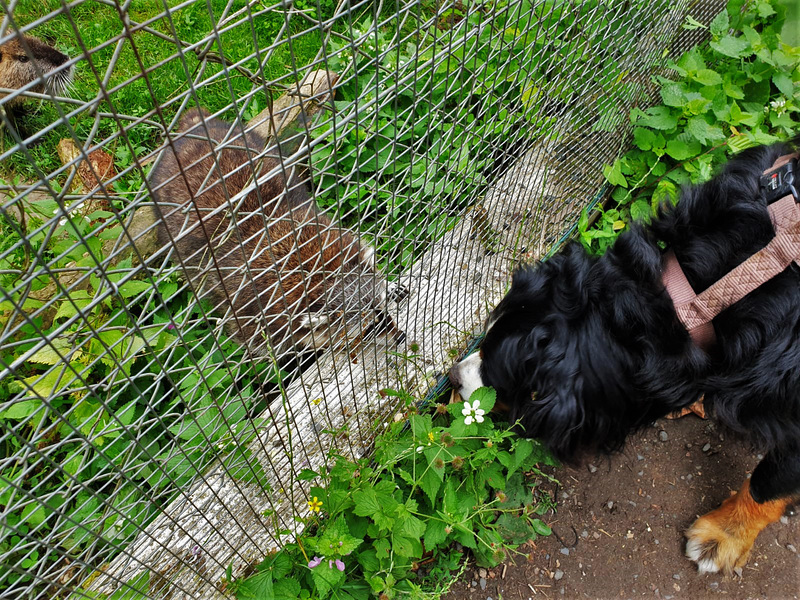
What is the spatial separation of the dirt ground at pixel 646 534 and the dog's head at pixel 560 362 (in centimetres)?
65

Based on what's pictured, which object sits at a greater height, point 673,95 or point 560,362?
point 673,95

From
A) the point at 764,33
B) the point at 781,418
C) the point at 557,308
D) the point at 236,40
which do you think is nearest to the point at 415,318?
the point at 557,308

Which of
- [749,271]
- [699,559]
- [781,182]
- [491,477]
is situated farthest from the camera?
[699,559]

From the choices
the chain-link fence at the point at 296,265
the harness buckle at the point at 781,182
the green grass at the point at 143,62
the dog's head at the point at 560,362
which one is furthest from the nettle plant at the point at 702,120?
the green grass at the point at 143,62

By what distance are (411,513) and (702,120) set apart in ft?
7.91

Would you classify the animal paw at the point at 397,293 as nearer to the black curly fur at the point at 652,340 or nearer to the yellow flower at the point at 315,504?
the black curly fur at the point at 652,340

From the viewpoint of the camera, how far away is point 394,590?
198cm

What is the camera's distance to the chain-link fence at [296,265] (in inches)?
59.4

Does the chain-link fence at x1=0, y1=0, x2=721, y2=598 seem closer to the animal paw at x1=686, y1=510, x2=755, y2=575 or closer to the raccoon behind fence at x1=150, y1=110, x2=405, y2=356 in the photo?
the raccoon behind fence at x1=150, y1=110, x2=405, y2=356

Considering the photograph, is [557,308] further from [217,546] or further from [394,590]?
[217,546]

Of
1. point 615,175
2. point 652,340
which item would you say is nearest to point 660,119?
point 615,175

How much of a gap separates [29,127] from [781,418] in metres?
4.50

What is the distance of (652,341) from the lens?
67.7 inches

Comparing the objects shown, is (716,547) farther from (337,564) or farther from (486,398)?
(337,564)
